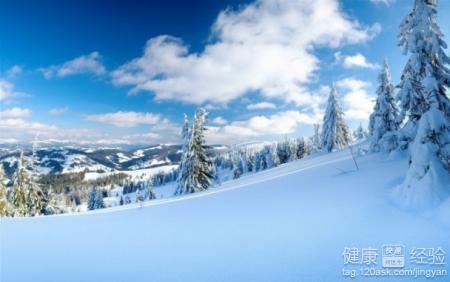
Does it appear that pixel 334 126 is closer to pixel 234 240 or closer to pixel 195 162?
pixel 195 162

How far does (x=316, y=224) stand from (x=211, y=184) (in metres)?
24.2

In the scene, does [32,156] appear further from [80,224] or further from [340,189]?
[340,189]

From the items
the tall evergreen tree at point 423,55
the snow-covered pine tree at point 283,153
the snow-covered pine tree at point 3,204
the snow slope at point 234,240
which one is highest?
the tall evergreen tree at point 423,55

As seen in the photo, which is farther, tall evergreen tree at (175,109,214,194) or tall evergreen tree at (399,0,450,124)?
Result: tall evergreen tree at (175,109,214,194)

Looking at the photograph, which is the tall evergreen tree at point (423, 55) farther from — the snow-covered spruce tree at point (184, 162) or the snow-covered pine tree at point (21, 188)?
the snow-covered pine tree at point (21, 188)

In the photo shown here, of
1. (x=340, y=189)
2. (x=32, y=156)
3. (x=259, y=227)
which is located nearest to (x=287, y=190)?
(x=340, y=189)

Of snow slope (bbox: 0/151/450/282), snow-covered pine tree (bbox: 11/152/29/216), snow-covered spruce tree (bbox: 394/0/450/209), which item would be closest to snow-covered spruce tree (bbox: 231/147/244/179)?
snow-covered pine tree (bbox: 11/152/29/216)

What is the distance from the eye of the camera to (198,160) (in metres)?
30.1

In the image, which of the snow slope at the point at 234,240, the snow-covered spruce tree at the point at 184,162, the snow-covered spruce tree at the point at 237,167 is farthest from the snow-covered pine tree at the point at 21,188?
the snow-covered spruce tree at the point at 237,167

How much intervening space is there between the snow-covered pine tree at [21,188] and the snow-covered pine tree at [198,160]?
18192 millimetres

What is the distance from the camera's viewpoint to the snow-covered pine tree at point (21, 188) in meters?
29.5

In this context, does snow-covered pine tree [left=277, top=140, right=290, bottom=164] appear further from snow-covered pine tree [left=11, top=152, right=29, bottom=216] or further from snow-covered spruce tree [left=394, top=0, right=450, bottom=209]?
snow-covered spruce tree [left=394, top=0, right=450, bottom=209]

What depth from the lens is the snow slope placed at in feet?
17.1

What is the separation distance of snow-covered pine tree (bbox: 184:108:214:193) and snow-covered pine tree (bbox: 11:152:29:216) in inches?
716
